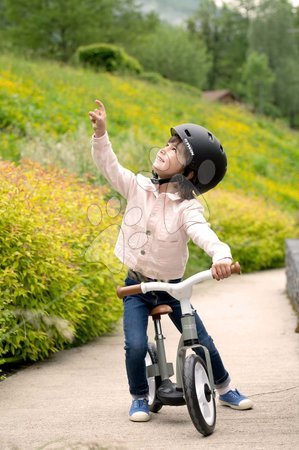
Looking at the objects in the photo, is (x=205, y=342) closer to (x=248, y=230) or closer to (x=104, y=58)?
(x=248, y=230)

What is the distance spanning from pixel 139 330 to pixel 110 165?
0.87 metres

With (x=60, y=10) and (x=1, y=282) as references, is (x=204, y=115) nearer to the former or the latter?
(x=60, y=10)

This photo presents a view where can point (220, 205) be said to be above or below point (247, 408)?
below

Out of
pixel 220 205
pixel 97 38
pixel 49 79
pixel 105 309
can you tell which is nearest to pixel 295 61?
pixel 97 38

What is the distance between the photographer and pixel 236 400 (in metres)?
4.56

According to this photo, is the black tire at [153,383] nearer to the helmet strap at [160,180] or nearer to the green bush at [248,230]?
the helmet strap at [160,180]

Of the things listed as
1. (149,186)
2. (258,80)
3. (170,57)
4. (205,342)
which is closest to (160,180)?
(149,186)

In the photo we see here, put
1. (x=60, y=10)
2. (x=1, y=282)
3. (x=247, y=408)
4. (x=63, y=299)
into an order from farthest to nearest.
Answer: (x=60, y=10), (x=63, y=299), (x=1, y=282), (x=247, y=408)

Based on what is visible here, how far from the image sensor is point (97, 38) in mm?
45750

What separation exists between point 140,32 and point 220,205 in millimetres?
40480

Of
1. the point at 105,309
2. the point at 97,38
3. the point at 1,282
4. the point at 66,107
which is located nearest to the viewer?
the point at 1,282

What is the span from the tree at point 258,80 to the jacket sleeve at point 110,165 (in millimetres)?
48448

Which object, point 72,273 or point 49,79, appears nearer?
point 72,273

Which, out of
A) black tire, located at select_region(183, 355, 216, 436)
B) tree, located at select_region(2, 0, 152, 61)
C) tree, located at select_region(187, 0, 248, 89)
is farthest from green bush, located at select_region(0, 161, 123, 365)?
tree, located at select_region(187, 0, 248, 89)
